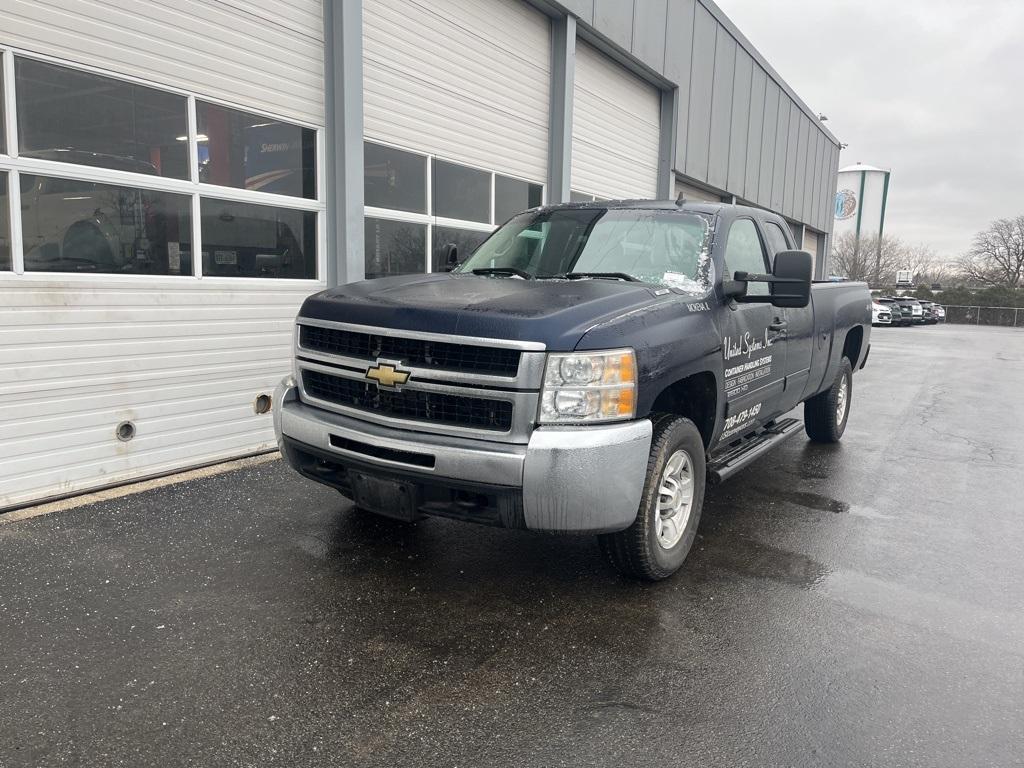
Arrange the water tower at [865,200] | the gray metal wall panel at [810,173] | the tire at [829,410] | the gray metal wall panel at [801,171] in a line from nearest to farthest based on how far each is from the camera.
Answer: the tire at [829,410], the gray metal wall panel at [801,171], the gray metal wall panel at [810,173], the water tower at [865,200]

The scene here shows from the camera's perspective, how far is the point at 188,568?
405 centimetres

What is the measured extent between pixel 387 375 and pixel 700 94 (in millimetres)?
14122

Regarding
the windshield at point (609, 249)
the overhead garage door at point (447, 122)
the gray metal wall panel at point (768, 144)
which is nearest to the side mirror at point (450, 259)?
the windshield at point (609, 249)

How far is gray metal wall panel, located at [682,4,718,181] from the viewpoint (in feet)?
49.3

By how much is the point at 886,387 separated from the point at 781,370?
320 inches

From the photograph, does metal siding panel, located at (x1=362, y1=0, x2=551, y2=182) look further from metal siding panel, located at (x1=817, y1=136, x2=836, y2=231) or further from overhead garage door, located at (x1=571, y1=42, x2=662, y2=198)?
metal siding panel, located at (x1=817, y1=136, x2=836, y2=231)

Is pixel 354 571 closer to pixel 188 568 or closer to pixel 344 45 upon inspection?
pixel 188 568

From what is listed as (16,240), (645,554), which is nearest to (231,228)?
(16,240)

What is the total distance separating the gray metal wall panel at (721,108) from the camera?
53.1 ft

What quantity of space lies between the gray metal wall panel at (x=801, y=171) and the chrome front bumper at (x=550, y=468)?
22.3m

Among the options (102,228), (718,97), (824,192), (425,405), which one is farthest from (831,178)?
(425,405)

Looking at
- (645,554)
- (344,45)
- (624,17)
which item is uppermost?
(624,17)

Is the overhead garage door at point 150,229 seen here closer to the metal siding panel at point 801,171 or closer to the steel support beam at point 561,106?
the steel support beam at point 561,106

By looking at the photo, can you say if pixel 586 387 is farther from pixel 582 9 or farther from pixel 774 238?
pixel 582 9
